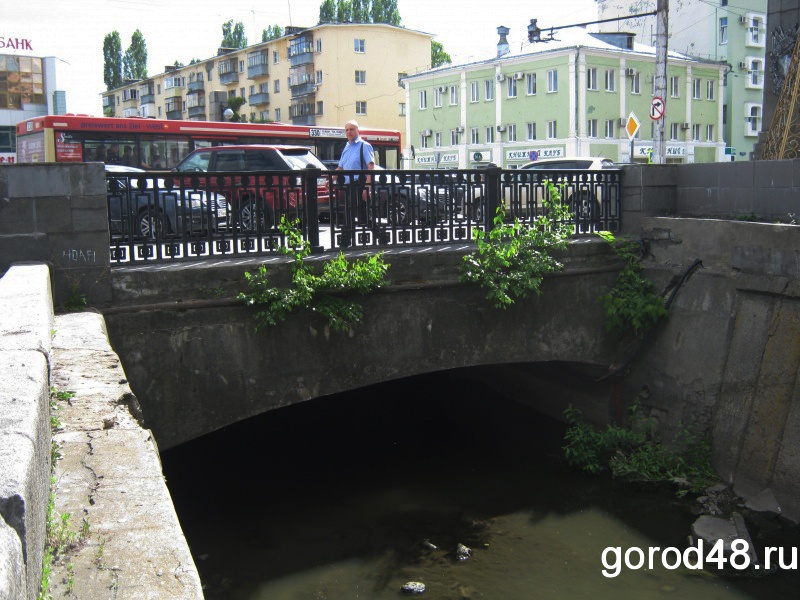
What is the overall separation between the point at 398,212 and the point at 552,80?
3640cm

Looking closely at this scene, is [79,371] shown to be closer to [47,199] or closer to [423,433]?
[47,199]

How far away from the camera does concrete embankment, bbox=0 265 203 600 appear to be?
2379 mm

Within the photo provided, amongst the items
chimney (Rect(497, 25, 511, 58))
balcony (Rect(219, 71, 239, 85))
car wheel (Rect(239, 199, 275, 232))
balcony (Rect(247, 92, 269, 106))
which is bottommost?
car wheel (Rect(239, 199, 275, 232))

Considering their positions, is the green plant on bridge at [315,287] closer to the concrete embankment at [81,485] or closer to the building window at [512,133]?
the concrete embankment at [81,485]

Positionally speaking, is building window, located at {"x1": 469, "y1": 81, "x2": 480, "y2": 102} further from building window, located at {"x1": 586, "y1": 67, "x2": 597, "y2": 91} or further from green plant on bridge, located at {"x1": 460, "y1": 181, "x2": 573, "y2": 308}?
green plant on bridge, located at {"x1": 460, "y1": 181, "x2": 573, "y2": 308}

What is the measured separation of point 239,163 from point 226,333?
9.34m

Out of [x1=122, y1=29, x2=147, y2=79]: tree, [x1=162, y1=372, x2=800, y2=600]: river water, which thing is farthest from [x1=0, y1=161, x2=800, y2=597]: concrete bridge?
[x1=122, y1=29, x2=147, y2=79]: tree

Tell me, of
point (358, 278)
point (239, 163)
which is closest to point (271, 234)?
point (358, 278)

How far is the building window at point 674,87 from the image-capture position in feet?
151

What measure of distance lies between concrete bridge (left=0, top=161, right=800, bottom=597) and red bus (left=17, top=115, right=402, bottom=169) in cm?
1277

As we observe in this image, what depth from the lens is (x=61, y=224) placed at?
671 cm

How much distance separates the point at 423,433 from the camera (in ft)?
36.3

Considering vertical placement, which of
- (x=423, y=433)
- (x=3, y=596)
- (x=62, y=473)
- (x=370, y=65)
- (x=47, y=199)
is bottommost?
(x=423, y=433)

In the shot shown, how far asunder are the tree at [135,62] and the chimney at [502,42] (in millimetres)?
37212
